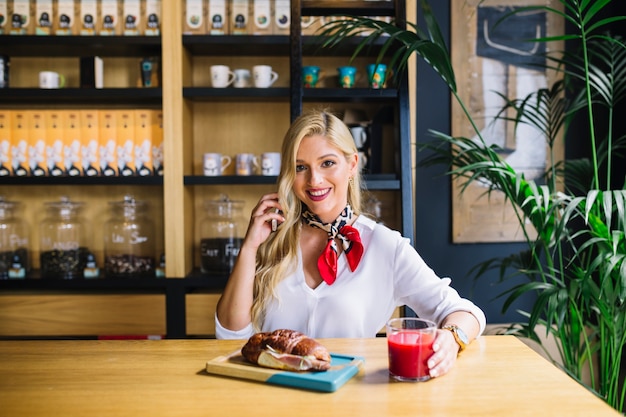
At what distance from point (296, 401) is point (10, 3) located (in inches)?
109

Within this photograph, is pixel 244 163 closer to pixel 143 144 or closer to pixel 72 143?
pixel 143 144

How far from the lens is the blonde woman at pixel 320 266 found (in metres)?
1.78

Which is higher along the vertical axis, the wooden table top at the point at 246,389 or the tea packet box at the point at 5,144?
the tea packet box at the point at 5,144

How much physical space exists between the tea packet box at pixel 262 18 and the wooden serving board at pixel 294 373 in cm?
200

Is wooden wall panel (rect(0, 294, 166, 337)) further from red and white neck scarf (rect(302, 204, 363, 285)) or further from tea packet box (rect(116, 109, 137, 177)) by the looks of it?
red and white neck scarf (rect(302, 204, 363, 285))

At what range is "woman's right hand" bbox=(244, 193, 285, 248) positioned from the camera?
5.94ft

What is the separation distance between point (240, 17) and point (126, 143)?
807 mm

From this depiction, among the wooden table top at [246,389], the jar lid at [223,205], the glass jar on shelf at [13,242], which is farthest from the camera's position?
the jar lid at [223,205]

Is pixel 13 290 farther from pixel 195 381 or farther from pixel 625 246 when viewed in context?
pixel 625 246

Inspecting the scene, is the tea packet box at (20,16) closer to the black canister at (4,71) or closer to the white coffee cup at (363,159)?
the black canister at (4,71)

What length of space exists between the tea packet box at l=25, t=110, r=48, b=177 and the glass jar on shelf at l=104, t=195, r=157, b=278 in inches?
13.6

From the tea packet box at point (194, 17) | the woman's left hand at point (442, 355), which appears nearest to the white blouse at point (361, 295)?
the woman's left hand at point (442, 355)

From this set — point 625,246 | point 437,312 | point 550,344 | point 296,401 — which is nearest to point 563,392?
point 296,401

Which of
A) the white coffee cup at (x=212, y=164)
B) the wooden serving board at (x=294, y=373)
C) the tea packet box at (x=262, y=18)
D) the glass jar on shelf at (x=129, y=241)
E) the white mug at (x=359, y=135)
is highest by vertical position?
the tea packet box at (x=262, y=18)
